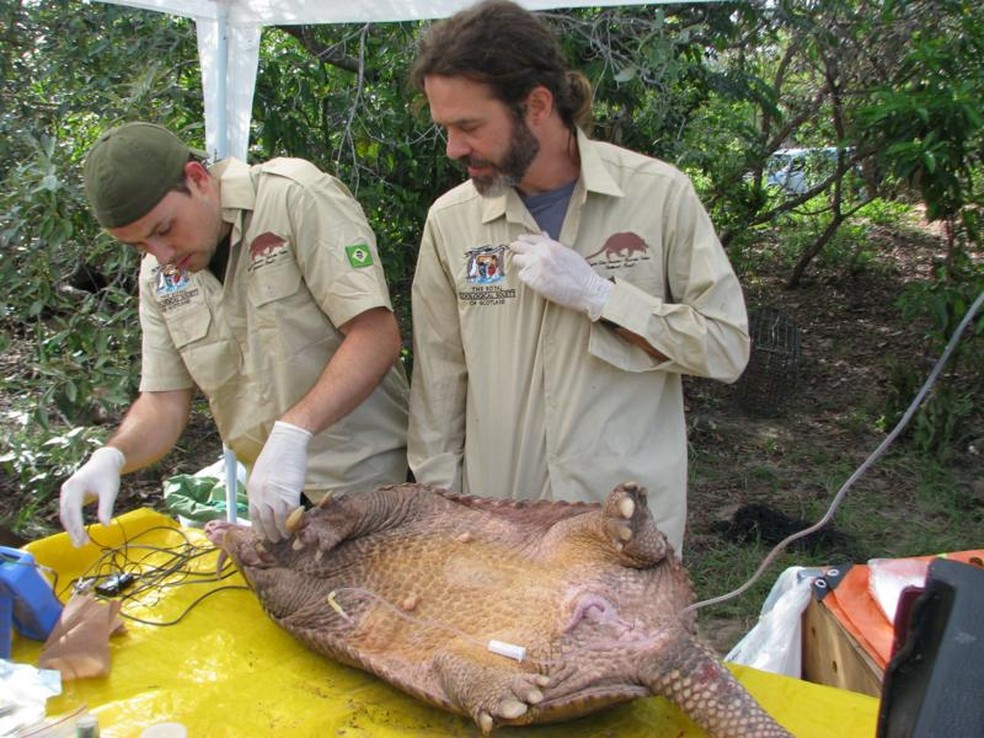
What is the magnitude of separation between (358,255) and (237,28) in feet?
5.08

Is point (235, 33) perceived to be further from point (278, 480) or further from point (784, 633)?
point (784, 633)

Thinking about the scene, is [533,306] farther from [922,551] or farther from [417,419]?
[922,551]

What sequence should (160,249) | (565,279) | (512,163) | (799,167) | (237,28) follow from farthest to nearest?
(799,167) < (237,28) < (160,249) < (512,163) < (565,279)

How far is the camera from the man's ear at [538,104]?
2.08 m

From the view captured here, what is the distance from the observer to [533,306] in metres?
2.16

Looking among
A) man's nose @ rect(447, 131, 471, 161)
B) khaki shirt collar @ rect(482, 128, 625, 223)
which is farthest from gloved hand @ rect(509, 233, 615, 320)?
man's nose @ rect(447, 131, 471, 161)

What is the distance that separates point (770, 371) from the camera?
238 inches

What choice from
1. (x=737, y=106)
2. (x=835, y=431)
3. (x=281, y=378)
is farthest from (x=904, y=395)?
(x=281, y=378)

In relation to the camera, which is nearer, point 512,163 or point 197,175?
point 512,163

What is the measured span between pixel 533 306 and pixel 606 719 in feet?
3.23

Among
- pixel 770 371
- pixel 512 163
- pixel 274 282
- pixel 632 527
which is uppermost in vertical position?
pixel 512 163

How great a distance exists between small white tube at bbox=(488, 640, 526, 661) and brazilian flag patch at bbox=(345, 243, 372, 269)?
105cm

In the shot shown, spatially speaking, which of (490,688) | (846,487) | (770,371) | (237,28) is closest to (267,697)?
(490,688)

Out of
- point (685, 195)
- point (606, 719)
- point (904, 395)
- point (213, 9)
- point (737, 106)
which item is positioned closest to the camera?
point (606, 719)
